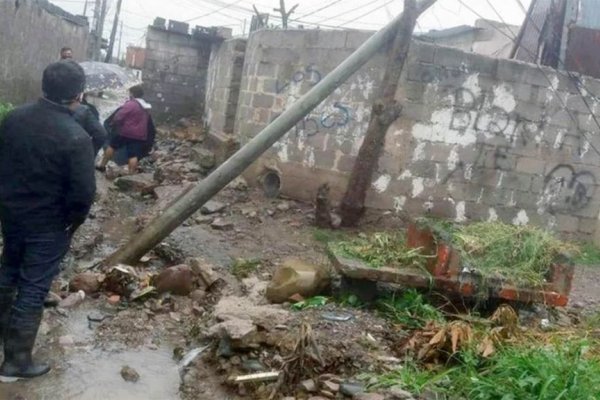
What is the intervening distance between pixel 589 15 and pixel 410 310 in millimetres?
A: 7050

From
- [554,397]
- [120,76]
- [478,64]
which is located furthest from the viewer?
[120,76]

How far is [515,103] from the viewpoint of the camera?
7.54 metres

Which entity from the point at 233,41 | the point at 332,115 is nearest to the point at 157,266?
the point at 332,115

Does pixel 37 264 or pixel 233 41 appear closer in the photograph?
pixel 37 264

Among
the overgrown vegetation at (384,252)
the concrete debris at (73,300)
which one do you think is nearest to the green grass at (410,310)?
the overgrown vegetation at (384,252)

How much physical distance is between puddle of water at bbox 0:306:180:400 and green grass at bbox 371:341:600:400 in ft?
4.26

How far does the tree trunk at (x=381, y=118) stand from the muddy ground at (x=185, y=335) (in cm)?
75

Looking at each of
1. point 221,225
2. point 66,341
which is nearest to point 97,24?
point 221,225

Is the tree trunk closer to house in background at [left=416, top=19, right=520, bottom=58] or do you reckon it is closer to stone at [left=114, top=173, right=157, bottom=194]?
stone at [left=114, top=173, right=157, bottom=194]

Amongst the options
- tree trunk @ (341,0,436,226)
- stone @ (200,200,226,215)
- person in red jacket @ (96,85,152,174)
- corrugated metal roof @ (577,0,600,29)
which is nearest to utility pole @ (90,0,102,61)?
person in red jacket @ (96,85,152,174)

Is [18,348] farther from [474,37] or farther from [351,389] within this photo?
[474,37]

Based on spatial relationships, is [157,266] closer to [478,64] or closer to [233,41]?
[478,64]

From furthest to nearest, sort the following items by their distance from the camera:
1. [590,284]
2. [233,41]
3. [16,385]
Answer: [233,41], [590,284], [16,385]

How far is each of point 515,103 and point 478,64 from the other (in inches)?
27.6
